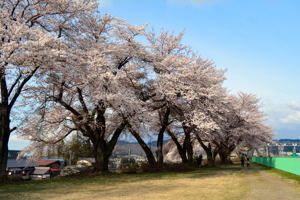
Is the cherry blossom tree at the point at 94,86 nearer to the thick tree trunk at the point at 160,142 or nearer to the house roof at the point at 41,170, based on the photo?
the thick tree trunk at the point at 160,142

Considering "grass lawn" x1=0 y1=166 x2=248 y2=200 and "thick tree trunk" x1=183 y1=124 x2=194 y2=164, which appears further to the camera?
"thick tree trunk" x1=183 y1=124 x2=194 y2=164

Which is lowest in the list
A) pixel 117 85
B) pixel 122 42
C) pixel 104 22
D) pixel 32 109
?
pixel 32 109

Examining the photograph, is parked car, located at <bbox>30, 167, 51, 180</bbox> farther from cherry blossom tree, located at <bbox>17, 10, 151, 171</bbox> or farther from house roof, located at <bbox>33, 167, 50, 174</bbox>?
cherry blossom tree, located at <bbox>17, 10, 151, 171</bbox>

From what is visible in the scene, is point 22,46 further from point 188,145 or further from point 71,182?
point 188,145

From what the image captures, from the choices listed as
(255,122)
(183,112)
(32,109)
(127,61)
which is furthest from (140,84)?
(255,122)

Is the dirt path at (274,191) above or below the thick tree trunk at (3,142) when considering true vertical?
below

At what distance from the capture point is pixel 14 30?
16.1m

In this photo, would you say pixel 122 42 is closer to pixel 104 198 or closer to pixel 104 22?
pixel 104 22

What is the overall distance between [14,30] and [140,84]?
37.9 ft

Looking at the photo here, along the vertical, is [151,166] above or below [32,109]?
below

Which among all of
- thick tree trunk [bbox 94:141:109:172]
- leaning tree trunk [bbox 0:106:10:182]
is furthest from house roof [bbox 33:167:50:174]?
leaning tree trunk [bbox 0:106:10:182]

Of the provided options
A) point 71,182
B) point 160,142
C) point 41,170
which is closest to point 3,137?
point 71,182

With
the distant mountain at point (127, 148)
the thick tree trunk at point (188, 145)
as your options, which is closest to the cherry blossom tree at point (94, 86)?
the thick tree trunk at point (188, 145)

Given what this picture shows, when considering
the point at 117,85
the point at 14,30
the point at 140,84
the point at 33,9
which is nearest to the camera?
the point at 14,30
